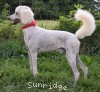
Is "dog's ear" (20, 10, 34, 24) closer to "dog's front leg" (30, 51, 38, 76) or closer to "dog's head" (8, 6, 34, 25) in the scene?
Result: "dog's head" (8, 6, 34, 25)

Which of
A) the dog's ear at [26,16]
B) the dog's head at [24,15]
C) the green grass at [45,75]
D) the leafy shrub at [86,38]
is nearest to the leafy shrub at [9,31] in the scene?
the green grass at [45,75]

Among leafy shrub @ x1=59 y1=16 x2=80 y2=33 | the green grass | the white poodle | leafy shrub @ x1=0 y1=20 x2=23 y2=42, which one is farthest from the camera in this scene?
leafy shrub @ x1=0 y1=20 x2=23 y2=42

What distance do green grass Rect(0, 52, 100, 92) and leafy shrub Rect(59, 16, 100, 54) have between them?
0.68 m

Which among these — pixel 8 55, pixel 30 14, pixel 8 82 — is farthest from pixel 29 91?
pixel 8 55

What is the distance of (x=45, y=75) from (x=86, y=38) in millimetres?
2568

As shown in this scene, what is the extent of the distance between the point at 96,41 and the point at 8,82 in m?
3.31

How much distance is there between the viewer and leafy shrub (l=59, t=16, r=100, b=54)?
8.87 meters

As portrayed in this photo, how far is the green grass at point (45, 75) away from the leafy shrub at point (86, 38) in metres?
0.68

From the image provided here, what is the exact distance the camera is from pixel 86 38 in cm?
888

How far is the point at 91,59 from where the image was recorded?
821 cm

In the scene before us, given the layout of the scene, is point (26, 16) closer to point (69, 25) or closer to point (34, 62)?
point (34, 62)

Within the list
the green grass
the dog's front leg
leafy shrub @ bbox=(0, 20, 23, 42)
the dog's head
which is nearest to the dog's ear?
the dog's head

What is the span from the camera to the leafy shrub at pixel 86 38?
887 centimetres

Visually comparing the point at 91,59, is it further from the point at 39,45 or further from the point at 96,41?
the point at 39,45
